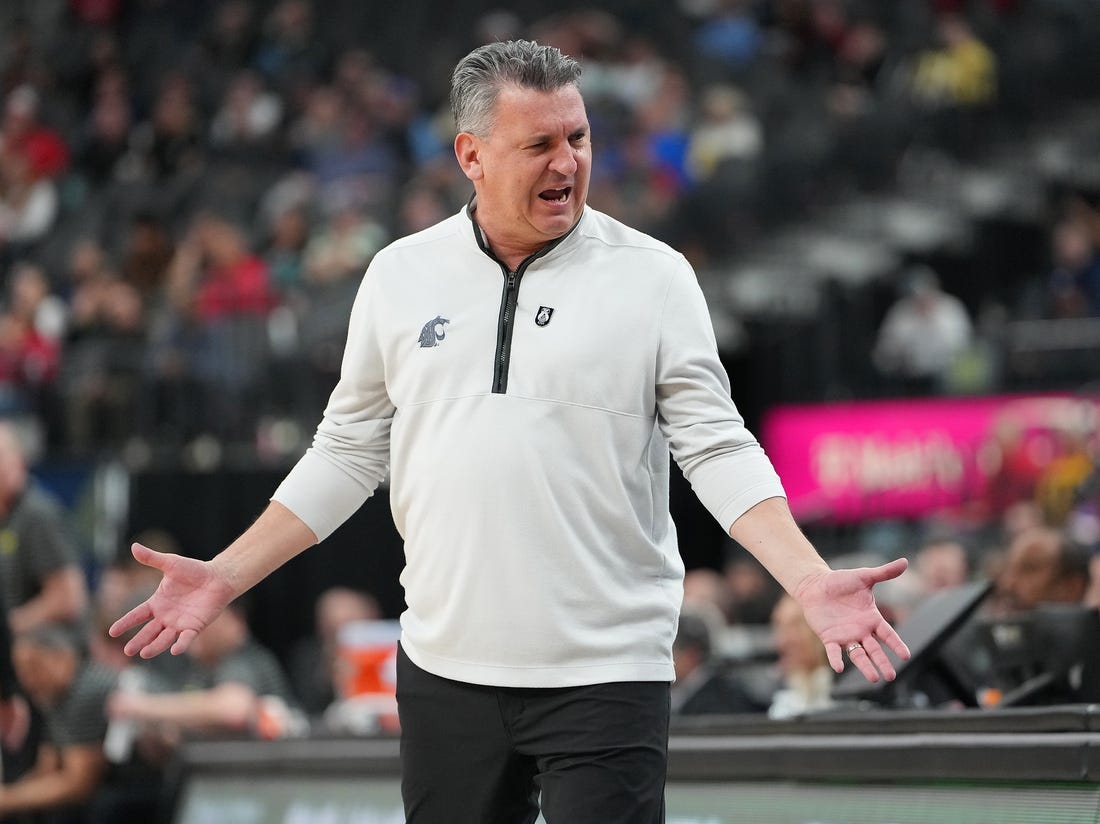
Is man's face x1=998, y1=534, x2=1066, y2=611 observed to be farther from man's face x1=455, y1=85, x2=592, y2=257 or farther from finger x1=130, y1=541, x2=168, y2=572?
finger x1=130, y1=541, x2=168, y2=572

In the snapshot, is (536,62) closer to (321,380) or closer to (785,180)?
(321,380)

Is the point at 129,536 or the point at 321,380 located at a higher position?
the point at 321,380

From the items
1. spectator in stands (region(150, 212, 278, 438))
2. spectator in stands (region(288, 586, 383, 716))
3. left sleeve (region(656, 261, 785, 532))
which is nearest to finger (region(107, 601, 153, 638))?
left sleeve (region(656, 261, 785, 532))

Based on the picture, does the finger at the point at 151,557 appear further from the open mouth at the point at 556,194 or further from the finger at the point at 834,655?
the finger at the point at 834,655

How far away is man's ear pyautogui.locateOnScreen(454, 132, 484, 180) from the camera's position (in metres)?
3.29

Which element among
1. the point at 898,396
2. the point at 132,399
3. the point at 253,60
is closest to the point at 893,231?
the point at 898,396

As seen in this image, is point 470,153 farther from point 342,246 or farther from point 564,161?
→ point 342,246

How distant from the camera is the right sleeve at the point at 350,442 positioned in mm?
3400

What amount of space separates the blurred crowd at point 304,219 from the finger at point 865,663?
10.4ft

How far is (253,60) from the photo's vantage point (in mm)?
18438

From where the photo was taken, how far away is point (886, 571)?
2.84 m

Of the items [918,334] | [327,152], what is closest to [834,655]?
[918,334]

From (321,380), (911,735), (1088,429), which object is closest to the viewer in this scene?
(911,735)

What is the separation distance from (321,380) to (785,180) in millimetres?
4035
